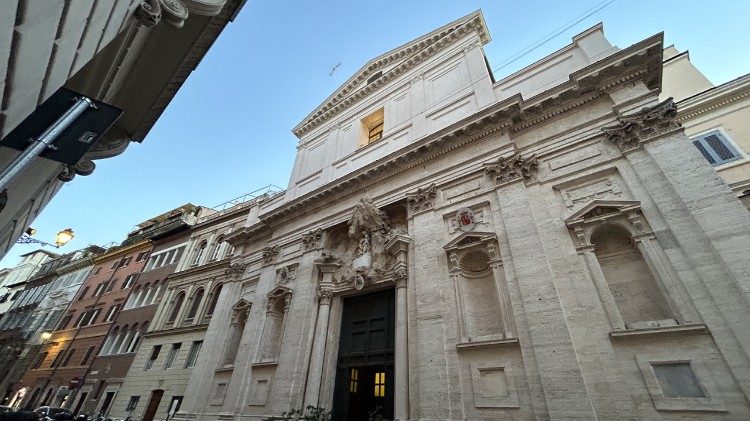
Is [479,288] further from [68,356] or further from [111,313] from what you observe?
[68,356]

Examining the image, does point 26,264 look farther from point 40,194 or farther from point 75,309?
point 40,194

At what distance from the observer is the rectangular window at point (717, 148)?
34.9ft

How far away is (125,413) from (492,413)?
65.5 feet

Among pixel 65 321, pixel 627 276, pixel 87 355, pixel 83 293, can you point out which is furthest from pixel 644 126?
pixel 65 321

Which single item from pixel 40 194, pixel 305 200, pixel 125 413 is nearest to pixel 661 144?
pixel 305 200

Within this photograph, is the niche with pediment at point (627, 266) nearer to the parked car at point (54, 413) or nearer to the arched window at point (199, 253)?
the arched window at point (199, 253)

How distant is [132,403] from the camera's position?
57.3 ft

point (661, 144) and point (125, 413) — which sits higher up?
point (661, 144)

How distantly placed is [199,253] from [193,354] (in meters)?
7.57

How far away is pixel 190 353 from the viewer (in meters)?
17.3

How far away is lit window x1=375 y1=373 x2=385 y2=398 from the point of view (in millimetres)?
10000

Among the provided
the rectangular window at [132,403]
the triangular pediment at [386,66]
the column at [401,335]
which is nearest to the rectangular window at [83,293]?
the rectangular window at [132,403]

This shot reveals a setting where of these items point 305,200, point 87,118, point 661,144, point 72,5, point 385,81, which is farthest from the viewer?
point 385,81

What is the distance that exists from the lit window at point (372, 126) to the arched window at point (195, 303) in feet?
45.0
